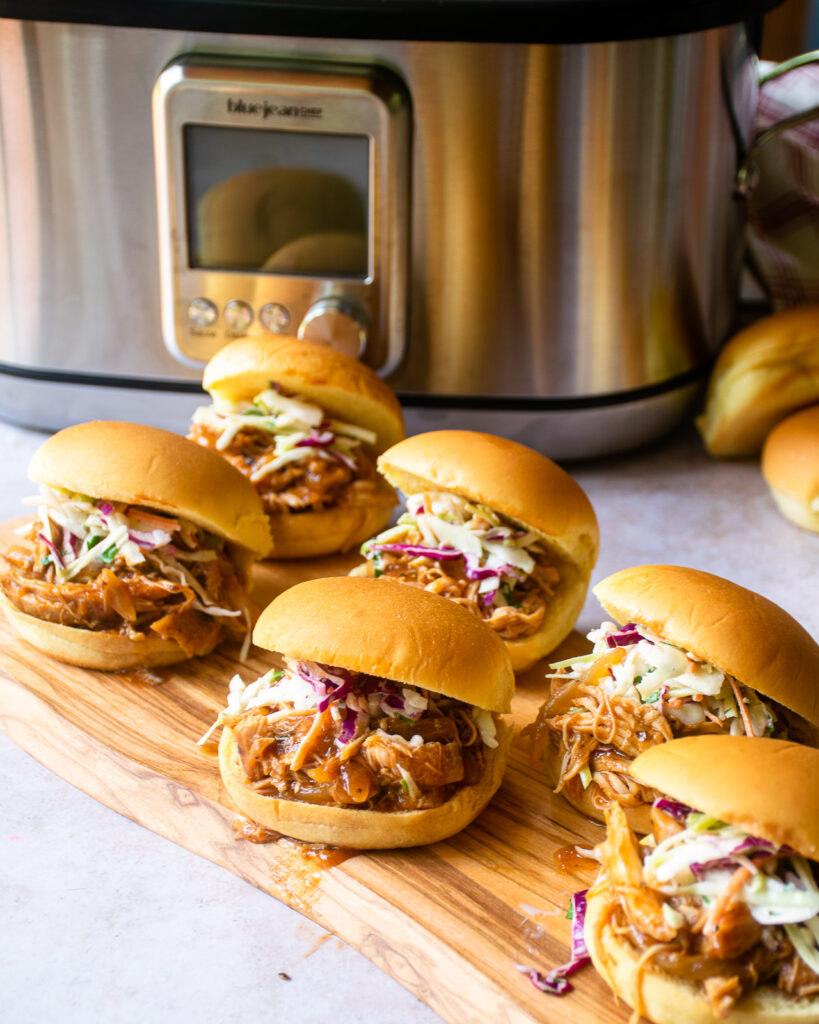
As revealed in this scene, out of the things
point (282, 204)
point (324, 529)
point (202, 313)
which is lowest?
point (324, 529)

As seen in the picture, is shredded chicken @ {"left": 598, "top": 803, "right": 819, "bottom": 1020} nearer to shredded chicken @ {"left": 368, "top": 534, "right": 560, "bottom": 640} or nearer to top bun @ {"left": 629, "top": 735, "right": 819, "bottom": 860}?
top bun @ {"left": 629, "top": 735, "right": 819, "bottom": 860}

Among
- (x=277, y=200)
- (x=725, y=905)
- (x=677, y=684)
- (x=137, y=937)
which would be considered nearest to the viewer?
(x=725, y=905)

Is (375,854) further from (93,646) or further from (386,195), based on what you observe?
(386,195)

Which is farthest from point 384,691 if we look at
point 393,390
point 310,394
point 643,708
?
point 393,390

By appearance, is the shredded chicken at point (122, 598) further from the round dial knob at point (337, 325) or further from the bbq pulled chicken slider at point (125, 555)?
the round dial knob at point (337, 325)

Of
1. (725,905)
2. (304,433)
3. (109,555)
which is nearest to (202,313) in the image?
(304,433)

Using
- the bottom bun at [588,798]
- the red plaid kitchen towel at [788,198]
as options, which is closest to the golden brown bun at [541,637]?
→ the bottom bun at [588,798]

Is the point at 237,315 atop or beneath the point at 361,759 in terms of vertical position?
atop
